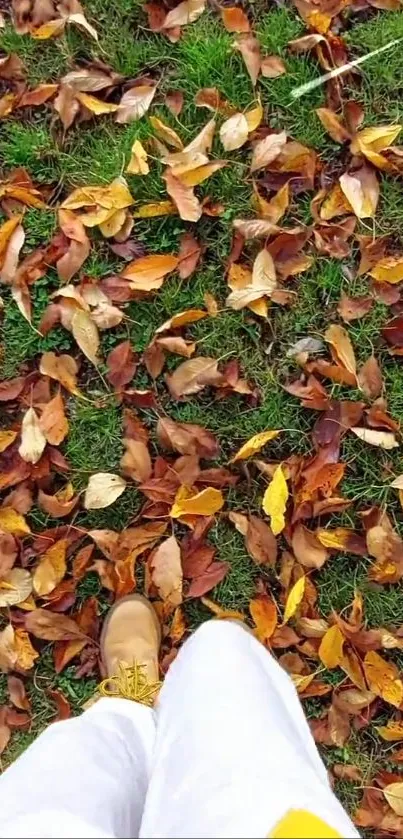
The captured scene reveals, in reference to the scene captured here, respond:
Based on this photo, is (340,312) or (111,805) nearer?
(111,805)

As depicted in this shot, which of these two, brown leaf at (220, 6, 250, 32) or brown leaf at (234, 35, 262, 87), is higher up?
brown leaf at (220, 6, 250, 32)

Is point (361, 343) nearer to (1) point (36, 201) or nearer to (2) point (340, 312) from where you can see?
(2) point (340, 312)

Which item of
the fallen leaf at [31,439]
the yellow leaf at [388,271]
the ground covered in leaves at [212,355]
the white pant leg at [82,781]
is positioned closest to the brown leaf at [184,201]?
the ground covered in leaves at [212,355]

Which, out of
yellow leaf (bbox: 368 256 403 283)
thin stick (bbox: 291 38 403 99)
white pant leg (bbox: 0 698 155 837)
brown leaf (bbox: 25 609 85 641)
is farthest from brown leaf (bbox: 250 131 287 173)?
white pant leg (bbox: 0 698 155 837)

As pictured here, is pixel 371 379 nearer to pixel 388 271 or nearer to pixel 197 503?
pixel 388 271

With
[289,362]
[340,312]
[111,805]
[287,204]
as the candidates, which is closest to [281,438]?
[289,362]

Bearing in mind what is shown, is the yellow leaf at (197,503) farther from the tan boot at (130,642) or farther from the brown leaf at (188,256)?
the brown leaf at (188,256)

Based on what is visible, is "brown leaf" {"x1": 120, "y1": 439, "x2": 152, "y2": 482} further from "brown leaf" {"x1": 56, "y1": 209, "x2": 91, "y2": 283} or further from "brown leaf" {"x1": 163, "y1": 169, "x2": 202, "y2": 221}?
"brown leaf" {"x1": 163, "y1": 169, "x2": 202, "y2": 221}
